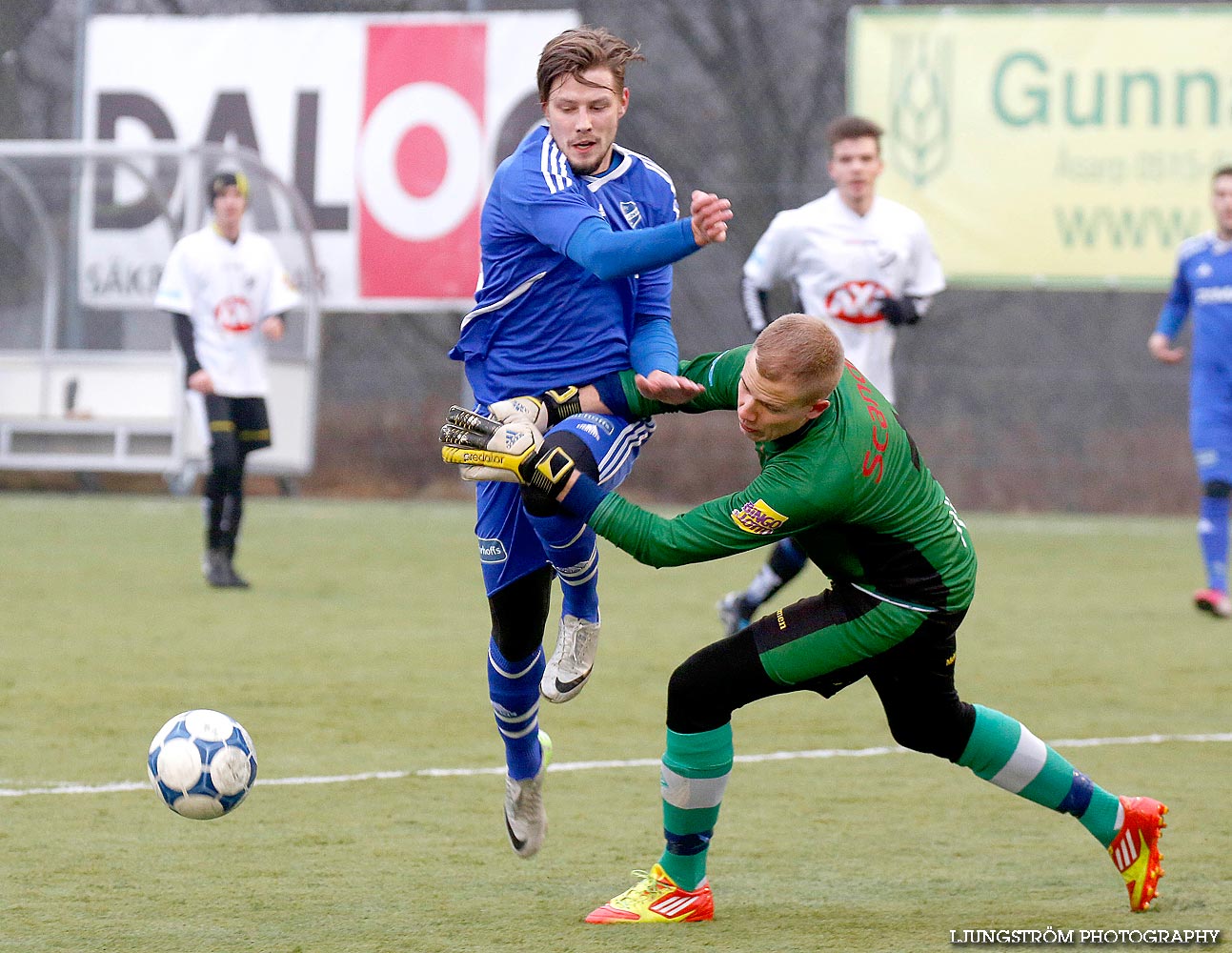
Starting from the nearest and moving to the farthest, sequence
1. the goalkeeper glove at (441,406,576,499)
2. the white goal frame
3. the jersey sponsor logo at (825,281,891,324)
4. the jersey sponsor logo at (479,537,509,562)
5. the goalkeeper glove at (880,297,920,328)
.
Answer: the goalkeeper glove at (441,406,576,499)
the jersey sponsor logo at (479,537,509,562)
the goalkeeper glove at (880,297,920,328)
the jersey sponsor logo at (825,281,891,324)
the white goal frame

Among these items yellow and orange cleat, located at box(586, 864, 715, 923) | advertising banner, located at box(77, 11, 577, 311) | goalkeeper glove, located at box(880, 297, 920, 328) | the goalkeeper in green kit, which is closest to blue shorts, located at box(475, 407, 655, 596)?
the goalkeeper in green kit

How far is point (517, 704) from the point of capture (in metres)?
4.87

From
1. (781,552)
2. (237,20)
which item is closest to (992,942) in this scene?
(781,552)

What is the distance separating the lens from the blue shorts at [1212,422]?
967cm

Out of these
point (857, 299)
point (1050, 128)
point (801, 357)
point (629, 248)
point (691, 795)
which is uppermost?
point (1050, 128)

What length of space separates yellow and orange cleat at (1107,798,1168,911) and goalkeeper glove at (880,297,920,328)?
4.57 meters

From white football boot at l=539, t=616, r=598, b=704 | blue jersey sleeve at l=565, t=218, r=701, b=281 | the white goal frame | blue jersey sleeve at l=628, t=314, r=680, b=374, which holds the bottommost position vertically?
the white goal frame

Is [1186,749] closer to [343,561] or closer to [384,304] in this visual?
[343,561]

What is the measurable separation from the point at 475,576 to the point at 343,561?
1106 millimetres

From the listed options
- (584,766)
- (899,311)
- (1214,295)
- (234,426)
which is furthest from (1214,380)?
(234,426)

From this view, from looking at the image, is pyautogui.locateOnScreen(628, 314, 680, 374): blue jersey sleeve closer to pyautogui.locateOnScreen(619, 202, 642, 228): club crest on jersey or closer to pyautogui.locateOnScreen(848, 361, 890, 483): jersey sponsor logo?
pyautogui.locateOnScreen(619, 202, 642, 228): club crest on jersey

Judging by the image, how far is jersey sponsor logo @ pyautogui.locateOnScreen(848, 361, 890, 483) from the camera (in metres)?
4.10

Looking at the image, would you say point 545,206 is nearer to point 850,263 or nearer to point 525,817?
point 525,817

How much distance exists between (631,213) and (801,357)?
34.2 inches
